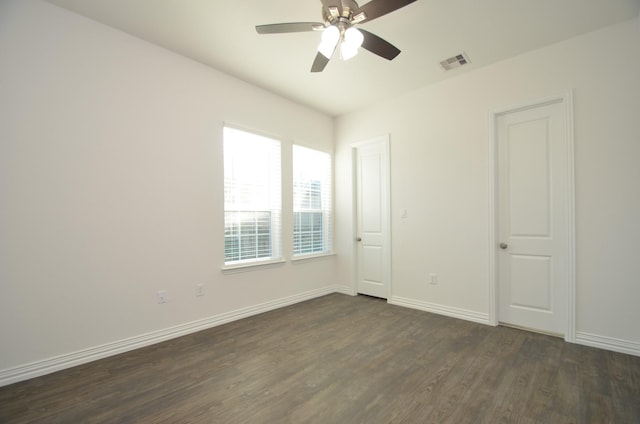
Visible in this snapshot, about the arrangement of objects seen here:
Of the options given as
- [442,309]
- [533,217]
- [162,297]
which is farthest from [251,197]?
[533,217]

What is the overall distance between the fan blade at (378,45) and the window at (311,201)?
7.19ft

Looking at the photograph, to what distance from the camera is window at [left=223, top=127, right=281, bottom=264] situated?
3574 millimetres

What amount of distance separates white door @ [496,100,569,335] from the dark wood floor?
11.9 inches

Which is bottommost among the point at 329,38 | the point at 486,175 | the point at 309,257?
the point at 309,257

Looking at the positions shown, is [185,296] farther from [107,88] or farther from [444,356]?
[444,356]

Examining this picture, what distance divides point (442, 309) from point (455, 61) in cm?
294

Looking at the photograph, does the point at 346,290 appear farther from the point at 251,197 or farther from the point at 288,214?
the point at 251,197

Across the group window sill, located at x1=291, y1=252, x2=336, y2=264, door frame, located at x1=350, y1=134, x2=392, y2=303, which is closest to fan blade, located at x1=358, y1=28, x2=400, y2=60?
door frame, located at x1=350, y1=134, x2=392, y2=303

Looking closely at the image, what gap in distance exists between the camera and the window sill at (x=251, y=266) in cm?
348

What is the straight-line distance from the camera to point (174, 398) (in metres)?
2.01

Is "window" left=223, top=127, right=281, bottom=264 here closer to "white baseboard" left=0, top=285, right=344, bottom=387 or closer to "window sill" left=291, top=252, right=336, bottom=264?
"window sill" left=291, top=252, right=336, bottom=264

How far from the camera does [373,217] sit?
14.9 ft

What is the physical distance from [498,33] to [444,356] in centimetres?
301

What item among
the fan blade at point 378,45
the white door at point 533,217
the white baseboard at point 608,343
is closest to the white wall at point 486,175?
the white baseboard at point 608,343
